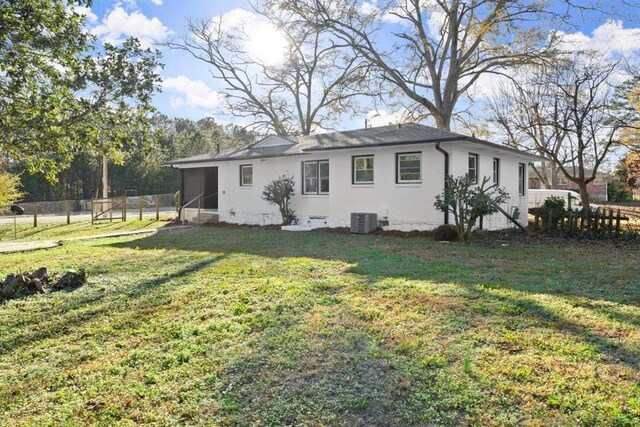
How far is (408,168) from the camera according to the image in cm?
1328

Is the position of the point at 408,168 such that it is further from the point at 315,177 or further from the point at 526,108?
the point at 526,108

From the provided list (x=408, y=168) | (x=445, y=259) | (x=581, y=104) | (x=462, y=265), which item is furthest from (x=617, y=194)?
(x=462, y=265)

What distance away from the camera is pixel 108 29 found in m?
8.71

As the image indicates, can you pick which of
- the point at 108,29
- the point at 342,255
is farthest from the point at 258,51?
the point at 342,255

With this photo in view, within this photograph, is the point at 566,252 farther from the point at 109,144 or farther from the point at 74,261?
the point at 74,261

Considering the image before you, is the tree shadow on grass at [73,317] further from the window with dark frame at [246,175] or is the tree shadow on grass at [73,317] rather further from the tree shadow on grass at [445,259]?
the window with dark frame at [246,175]

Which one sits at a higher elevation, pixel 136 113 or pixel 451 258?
pixel 136 113

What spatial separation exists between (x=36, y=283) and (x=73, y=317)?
1.64m

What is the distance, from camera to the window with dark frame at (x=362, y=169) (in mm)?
14119

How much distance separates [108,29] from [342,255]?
6.56m

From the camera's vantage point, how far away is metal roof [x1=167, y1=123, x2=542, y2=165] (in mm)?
12570

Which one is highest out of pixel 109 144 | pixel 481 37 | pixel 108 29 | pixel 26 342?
pixel 481 37

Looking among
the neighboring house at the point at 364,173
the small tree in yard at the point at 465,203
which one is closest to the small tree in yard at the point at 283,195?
the neighboring house at the point at 364,173

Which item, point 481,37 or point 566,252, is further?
point 481,37
